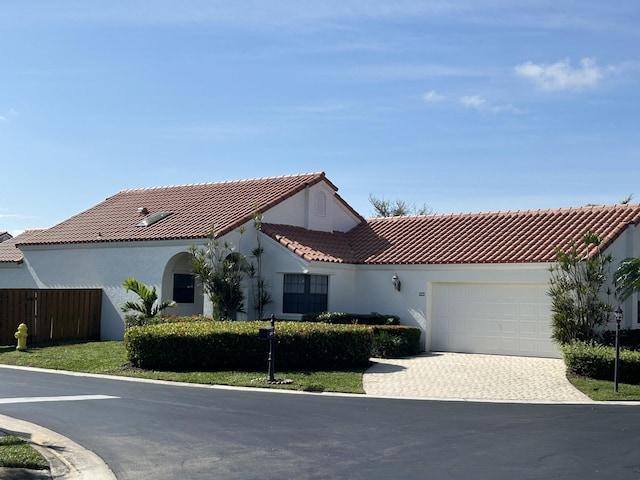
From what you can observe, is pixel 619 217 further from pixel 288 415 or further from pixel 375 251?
pixel 288 415

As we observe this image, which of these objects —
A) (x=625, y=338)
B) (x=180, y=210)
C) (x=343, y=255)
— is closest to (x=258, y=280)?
(x=343, y=255)

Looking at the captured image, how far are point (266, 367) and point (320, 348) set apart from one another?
1427 millimetres

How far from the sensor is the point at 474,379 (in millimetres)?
18844

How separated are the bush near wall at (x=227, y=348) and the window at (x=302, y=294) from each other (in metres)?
5.96

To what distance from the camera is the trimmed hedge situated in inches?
960

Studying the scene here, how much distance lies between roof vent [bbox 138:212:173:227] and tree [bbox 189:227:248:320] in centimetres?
429

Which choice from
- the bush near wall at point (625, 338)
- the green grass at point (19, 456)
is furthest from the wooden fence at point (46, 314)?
the bush near wall at point (625, 338)

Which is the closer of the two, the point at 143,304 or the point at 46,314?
the point at 143,304

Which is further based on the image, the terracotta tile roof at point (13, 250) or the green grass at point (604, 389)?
the terracotta tile roof at point (13, 250)

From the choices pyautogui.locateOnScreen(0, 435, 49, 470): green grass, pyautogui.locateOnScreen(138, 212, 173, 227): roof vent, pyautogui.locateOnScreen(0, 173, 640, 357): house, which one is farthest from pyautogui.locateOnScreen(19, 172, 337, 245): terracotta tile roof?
pyautogui.locateOnScreen(0, 435, 49, 470): green grass

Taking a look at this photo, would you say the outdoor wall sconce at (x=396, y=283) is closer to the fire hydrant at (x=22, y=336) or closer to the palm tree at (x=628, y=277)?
the palm tree at (x=628, y=277)

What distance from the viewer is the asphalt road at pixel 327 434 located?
914 cm

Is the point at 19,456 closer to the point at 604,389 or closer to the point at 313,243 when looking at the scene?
the point at 604,389

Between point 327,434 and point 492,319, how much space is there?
13.5 meters
